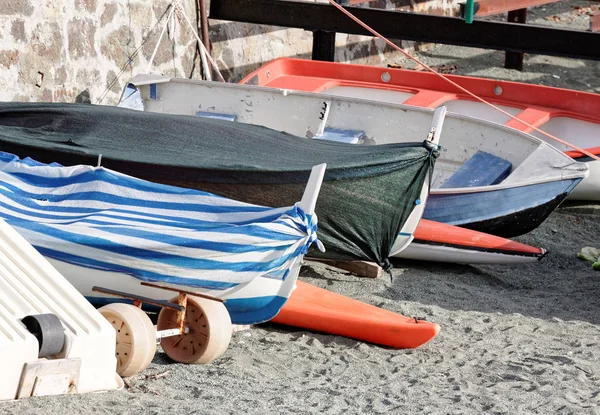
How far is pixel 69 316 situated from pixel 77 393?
1.04 ft

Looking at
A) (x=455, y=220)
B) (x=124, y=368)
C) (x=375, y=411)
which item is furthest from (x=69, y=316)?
(x=455, y=220)

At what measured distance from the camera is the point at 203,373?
4328 mm

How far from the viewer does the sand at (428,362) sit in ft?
13.2

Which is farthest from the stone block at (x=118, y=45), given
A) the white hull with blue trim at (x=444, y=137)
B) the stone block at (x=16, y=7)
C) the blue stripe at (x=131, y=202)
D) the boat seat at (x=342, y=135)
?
the blue stripe at (x=131, y=202)

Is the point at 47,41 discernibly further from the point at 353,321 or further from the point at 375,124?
the point at 353,321

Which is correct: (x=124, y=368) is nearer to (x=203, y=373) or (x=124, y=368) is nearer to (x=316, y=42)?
(x=203, y=373)

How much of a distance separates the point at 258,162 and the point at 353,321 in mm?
1005

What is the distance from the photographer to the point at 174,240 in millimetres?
4516

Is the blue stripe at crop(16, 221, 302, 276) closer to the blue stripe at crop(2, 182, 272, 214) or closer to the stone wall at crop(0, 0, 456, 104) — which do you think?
the blue stripe at crop(2, 182, 272, 214)

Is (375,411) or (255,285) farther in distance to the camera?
(255,285)

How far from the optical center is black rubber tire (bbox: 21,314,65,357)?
12.5 ft

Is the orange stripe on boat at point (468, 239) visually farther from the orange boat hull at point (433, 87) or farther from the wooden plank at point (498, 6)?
the wooden plank at point (498, 6)

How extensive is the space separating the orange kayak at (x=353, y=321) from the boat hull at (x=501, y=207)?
1575 millimetres

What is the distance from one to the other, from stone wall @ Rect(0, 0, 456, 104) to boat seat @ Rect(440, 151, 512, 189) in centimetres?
285
